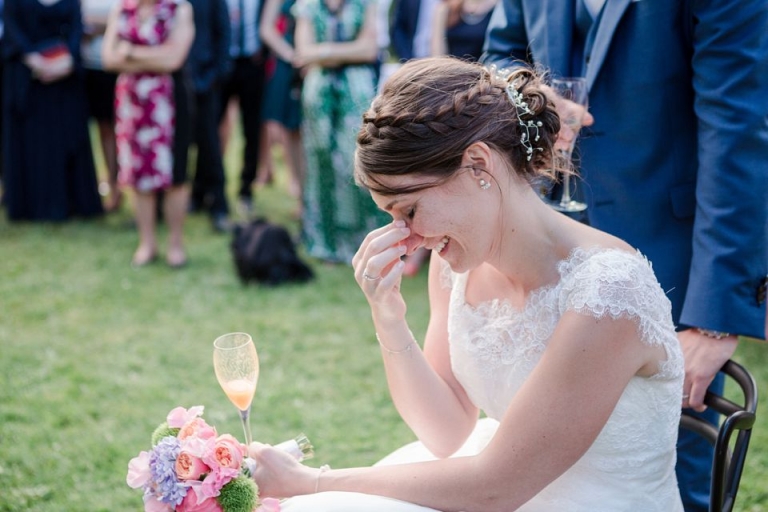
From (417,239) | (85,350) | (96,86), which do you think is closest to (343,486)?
(417,239)

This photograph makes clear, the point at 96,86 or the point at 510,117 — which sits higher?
the point at 510,117

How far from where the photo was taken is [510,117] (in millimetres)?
2047

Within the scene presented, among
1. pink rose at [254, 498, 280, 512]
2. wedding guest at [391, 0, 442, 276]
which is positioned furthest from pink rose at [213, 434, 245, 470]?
wedding guest at [391, 0, 442, 276]

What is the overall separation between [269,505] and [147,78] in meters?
4.99

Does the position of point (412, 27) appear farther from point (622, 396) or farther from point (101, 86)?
point (622, 396)

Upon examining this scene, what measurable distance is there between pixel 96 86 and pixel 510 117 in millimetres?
6804

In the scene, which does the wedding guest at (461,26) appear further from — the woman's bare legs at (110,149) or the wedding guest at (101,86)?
the woman's bare legs at (110,149)

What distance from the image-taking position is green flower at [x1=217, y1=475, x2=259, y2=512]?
6.13ft

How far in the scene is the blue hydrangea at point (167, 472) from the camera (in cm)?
184

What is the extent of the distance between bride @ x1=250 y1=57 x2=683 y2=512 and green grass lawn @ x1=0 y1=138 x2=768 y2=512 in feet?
5.57

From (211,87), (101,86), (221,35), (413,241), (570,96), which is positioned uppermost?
(570,96)

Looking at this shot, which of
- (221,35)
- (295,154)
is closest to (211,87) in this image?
(221,35)

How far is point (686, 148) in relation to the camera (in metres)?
2.47

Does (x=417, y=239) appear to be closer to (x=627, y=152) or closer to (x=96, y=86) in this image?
(x=627, y=152)
